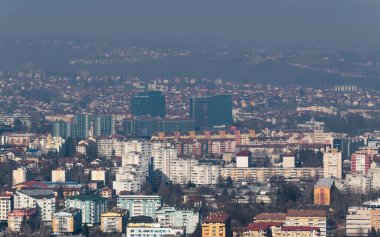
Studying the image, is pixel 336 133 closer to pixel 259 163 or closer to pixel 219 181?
pixel 259 163

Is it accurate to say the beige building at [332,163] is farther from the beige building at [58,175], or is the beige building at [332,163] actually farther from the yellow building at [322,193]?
the beige building at [58,175]

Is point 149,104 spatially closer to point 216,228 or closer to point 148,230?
point 148,230

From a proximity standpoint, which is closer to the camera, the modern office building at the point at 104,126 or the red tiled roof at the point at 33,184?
the red tiled roof at the point at 33,184

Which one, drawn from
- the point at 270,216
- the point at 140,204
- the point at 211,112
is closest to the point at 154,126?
the point at 211,112

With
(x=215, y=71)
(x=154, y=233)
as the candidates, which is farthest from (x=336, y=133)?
(x=215, y=71)

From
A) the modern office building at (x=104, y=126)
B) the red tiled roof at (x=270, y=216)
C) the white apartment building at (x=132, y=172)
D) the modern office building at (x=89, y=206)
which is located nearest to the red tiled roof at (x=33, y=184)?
the white apartment building at (x=132, y=172)

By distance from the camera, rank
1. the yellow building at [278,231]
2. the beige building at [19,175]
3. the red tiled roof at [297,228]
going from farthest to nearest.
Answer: the beige building at [19,175], the red tiled roof at [297,228], the yellow building at [278,231]
